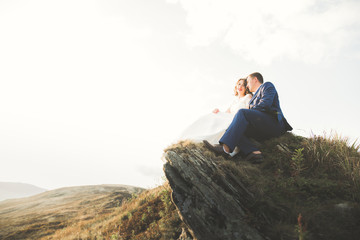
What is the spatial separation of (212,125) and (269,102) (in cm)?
228

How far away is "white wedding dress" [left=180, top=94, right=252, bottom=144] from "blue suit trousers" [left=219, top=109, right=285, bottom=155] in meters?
1.16

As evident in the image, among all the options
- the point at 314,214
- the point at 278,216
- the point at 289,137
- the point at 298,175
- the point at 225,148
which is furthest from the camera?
the point at 289,137

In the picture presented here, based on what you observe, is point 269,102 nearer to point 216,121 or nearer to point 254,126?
point 254,126

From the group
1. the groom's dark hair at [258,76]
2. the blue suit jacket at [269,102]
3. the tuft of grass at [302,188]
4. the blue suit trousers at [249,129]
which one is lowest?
the tuft of grass at [302,188]

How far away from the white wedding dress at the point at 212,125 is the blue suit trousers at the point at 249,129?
116cm

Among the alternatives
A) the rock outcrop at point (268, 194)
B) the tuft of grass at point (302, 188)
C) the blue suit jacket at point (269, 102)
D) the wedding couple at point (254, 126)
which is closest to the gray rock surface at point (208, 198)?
the rock outcrop at point (268, 194)

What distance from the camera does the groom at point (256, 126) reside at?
4.51 m

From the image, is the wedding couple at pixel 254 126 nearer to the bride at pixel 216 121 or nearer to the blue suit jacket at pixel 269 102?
the blue suit jacket at pixel 269 102

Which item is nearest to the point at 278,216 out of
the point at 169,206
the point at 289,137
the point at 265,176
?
the point at 265,176

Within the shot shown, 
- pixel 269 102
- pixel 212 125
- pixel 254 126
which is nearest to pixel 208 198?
pixel 254 126

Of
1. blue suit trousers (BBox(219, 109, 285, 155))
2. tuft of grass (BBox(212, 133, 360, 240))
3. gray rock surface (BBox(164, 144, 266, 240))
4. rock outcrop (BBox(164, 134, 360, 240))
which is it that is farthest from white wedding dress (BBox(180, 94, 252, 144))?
gray rock surface (BBox(164, 144, 266, 240))

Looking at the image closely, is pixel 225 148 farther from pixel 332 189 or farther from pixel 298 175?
pixel 332 189

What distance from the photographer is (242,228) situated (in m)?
2.81

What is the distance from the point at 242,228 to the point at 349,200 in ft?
6.90
